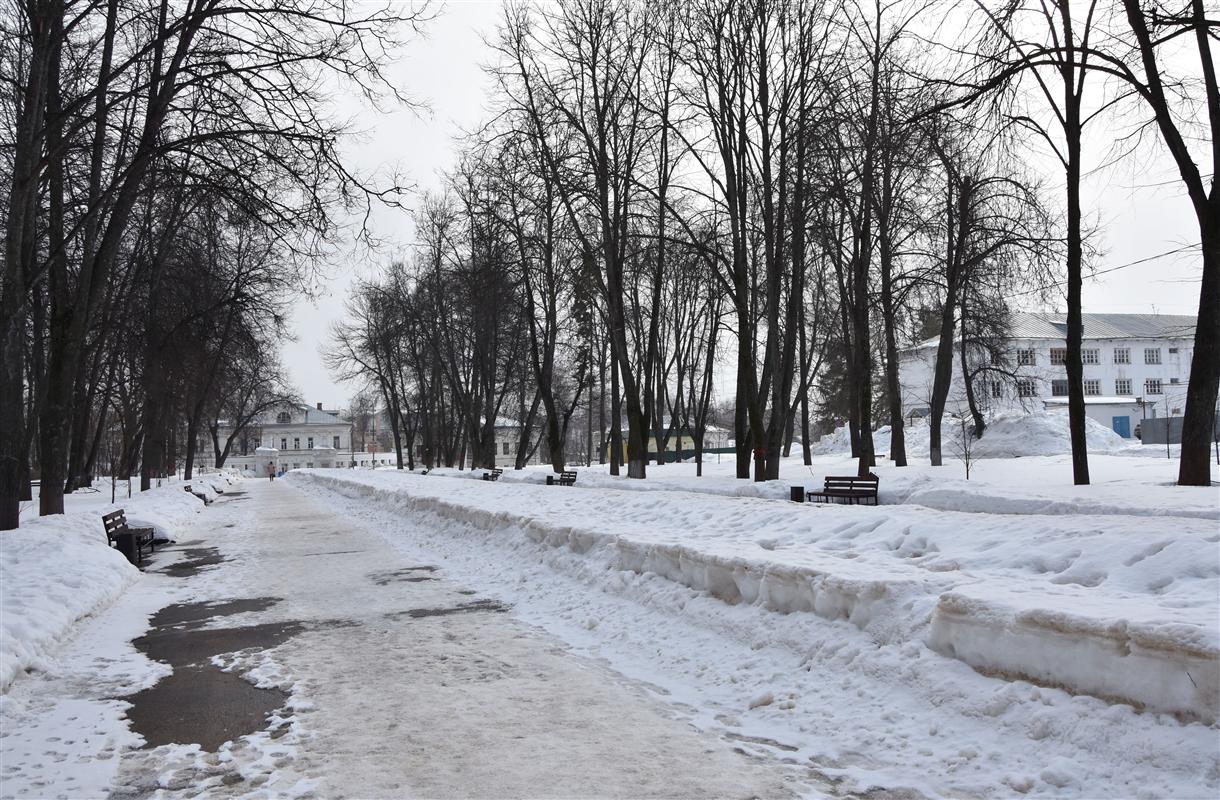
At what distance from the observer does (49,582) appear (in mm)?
9398

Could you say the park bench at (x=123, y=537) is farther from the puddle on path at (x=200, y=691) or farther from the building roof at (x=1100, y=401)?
the building roof at (x=1100, y=401)

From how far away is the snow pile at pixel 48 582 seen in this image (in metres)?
7.16

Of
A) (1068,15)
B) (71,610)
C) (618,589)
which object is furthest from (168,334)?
(1068,15)

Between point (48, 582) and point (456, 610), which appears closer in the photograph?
point (48, 582)

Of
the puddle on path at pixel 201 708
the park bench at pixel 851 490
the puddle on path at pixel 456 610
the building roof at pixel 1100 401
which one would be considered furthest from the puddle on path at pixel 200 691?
the building roof at pixel 1100 401

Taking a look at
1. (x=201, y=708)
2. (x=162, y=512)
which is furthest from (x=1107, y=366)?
(x=201, y=708)

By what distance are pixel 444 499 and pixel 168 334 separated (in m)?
10.5

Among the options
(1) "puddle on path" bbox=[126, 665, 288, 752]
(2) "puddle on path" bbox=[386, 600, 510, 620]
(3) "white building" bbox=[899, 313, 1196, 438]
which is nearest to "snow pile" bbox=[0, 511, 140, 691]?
(1) "puddle on path" bbox=[126, 665, 288, 752]

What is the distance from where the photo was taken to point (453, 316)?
48.5 metres

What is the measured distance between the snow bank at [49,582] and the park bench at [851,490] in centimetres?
1365

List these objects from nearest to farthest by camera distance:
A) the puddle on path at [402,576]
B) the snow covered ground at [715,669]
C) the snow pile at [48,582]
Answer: the snow covered ground at [715,669] → the snow pile at [48,582] → the puddle on path at [402,576]

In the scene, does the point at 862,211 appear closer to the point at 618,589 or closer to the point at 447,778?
the point at 618,589

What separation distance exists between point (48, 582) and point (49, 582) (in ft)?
0.05

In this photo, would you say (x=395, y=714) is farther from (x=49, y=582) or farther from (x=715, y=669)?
(x=49, y=582)
